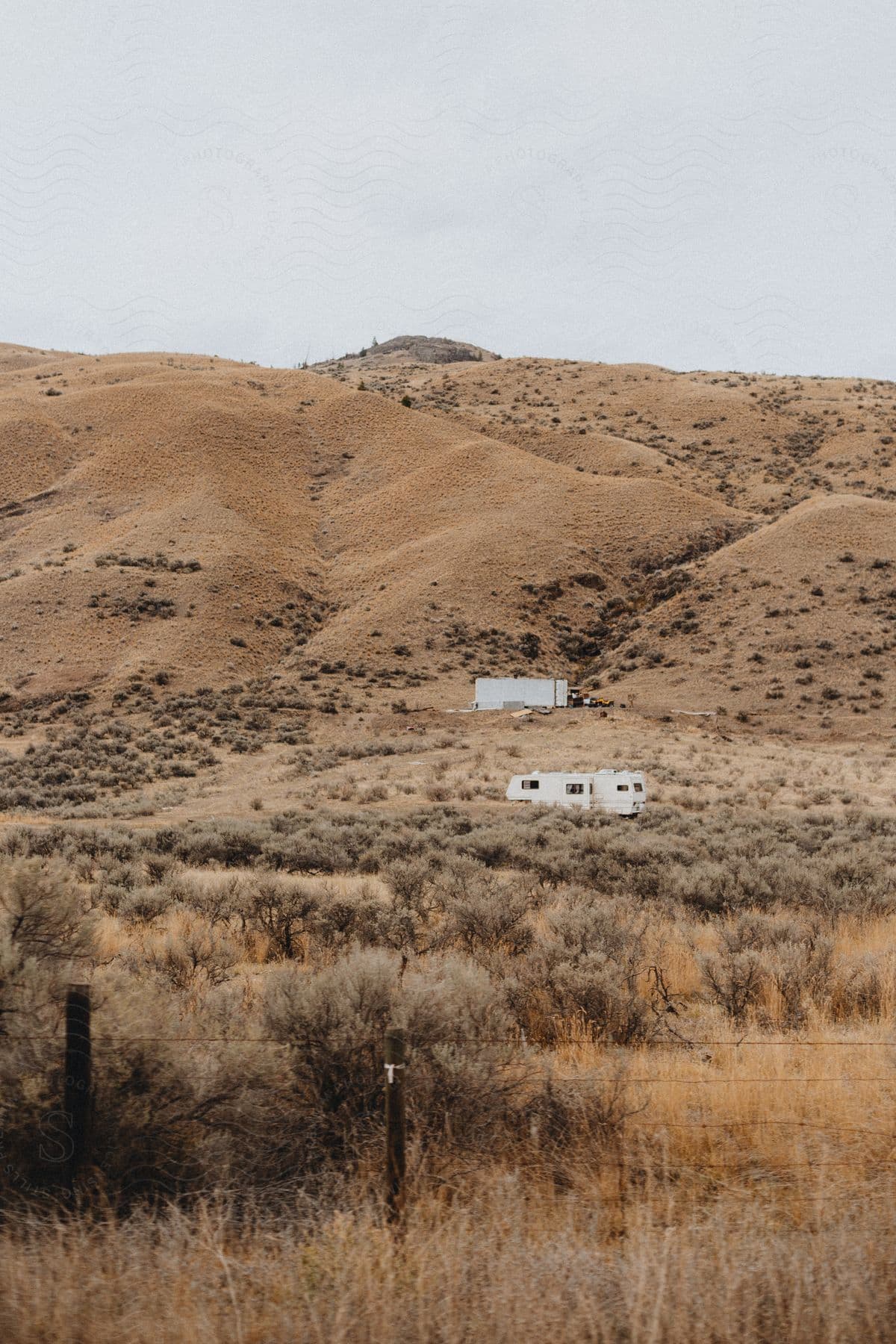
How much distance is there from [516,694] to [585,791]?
69.3 feet

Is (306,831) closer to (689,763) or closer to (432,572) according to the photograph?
(689,763)

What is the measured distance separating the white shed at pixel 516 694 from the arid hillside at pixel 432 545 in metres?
3.14

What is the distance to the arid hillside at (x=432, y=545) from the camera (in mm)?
52594

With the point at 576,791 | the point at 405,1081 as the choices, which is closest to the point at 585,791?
the point at 576,791

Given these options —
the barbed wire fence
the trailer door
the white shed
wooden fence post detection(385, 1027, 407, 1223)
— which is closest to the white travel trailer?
the trailer door

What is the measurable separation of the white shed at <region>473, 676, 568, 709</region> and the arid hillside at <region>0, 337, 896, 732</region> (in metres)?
3.14

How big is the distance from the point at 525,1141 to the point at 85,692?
4799 cm

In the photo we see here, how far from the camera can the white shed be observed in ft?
152

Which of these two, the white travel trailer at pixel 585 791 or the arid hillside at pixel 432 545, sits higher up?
the arid hillside at pixel 432 545

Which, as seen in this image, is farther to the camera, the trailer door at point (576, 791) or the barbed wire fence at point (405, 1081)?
the trailer door at point (576, 791)

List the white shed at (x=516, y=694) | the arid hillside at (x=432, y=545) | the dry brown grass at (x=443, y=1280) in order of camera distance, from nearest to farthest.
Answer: the dry brown grass at (x=443, y=1280) → the white shed at (x=516, y=694) → the arid hillside at (x=432, y=545)

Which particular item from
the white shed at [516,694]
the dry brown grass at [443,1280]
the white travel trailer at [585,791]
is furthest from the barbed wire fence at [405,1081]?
the white shed at [516,694]

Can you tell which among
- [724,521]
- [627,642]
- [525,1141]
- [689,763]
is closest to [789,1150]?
[525,1141]

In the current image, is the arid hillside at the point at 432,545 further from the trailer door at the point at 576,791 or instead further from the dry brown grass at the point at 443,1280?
the dry brown grass at the point at 443,1280
